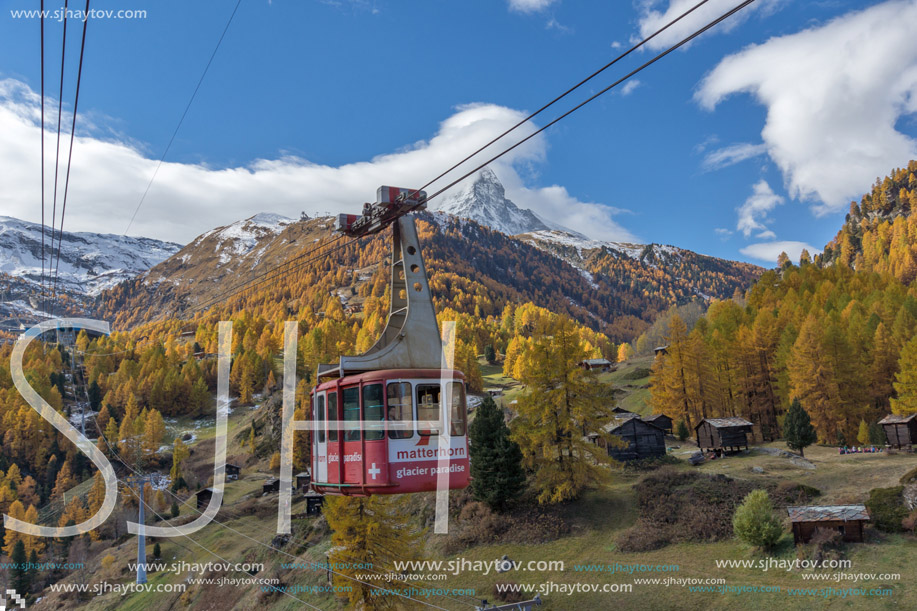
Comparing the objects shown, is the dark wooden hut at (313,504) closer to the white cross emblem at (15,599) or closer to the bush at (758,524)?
the white cross emblem at (15,599)

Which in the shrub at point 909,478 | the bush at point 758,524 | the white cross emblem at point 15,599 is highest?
the shrub at point 909,478

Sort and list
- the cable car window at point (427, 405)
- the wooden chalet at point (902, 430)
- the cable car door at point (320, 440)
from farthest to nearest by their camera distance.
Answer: the wooden chalet at point (902, 430)
the cable car door at point (320, 440)
the cable car window at point (427, 405)

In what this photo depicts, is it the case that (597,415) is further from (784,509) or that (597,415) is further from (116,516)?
(116,516)

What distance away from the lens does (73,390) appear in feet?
408

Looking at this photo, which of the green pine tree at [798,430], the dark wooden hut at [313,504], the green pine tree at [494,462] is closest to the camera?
the green pine tree at [494,462]

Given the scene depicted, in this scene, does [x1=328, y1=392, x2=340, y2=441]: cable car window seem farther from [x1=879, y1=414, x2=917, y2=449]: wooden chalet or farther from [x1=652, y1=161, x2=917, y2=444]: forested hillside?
[x1=652, y1=161, x2=917, y2=444]: forested hillside

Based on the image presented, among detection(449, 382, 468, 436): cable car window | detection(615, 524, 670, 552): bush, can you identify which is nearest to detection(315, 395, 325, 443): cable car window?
detection(449, 382, 468, 436): cable car window

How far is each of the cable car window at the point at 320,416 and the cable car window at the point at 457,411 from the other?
4041 millimetres

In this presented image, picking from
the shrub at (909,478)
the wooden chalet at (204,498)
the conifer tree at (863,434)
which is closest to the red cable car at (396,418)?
the shrub at (909,478)

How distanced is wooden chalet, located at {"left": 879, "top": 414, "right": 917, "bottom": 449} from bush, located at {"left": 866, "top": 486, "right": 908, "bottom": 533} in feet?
60.1

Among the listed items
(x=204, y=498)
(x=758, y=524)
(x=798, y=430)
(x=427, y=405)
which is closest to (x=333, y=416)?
(x=427, y=405)

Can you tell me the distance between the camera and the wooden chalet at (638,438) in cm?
4959

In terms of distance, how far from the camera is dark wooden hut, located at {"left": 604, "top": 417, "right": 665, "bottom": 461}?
4959cm

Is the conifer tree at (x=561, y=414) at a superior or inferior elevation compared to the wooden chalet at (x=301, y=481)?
superior
